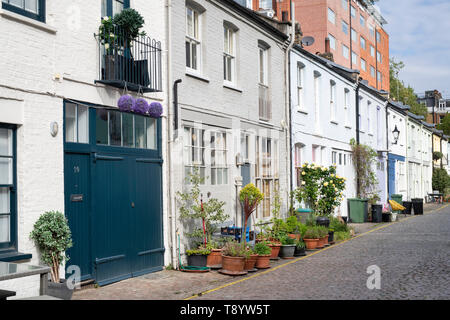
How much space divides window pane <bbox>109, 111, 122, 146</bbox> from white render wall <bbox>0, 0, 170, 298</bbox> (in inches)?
21.3

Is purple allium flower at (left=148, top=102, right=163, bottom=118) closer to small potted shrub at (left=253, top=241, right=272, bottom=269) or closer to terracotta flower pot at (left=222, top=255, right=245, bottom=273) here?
terracotta flower pot at (left=222, top=255, right=245, bottom=273)

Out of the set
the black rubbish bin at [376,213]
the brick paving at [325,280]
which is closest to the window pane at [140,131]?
the brick paving at [325,280]

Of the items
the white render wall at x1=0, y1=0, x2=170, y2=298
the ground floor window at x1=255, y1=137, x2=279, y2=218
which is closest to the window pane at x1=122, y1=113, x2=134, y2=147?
the white render wall at x1=0, y1=0, x2=170, y2=298

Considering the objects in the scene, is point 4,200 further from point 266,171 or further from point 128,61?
point 266,171

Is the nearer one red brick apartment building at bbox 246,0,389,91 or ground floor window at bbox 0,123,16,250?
ground floor window at bbox 0,123,16,250

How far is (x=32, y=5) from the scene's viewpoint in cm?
851

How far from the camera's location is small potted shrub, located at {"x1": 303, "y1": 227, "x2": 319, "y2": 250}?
15359 millimetres

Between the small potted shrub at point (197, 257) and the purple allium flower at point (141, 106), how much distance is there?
324 cm

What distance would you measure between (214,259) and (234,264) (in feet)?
2.62

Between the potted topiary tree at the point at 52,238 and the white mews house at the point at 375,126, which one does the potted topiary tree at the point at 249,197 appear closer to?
the potted topiary tree at the point at 52,238

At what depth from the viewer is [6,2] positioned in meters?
7.97

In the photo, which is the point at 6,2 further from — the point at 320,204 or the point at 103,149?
the point at 320,204
